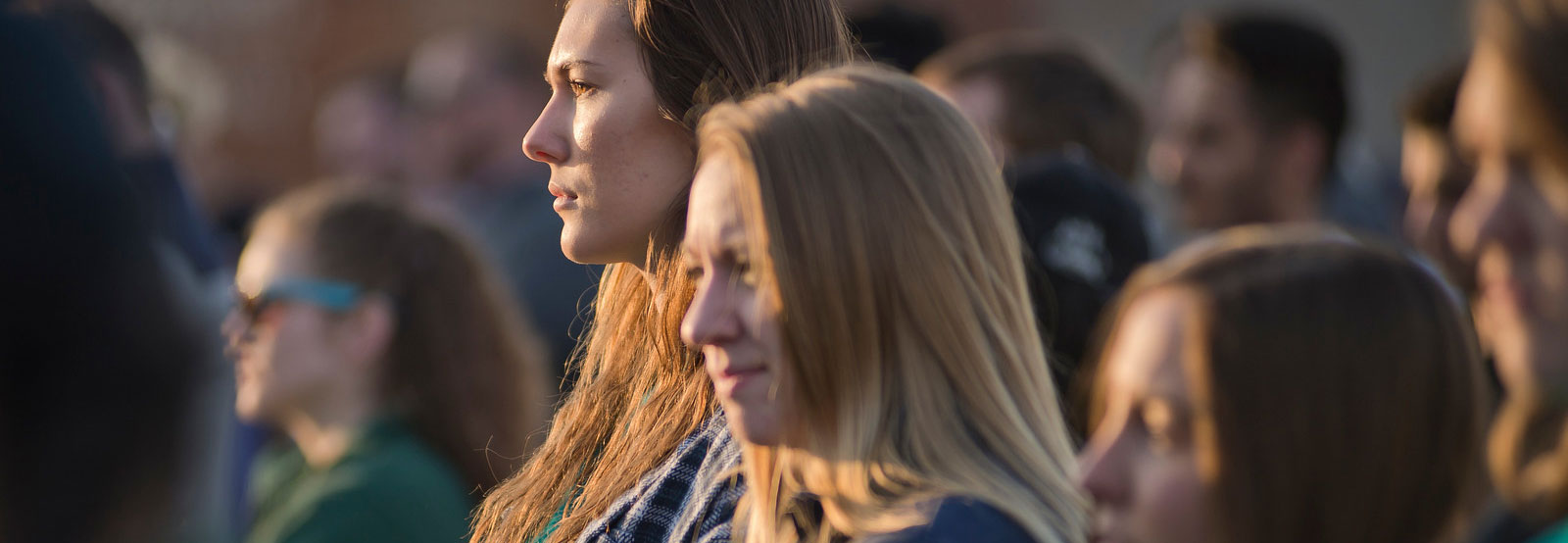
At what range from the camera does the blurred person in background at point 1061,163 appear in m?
3.03

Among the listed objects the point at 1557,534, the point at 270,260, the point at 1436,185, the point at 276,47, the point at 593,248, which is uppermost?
the point at 593,248

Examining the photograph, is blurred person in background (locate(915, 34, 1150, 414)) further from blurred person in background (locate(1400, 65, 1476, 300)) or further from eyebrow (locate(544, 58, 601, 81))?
eyebrow (locate(544, 58, 601, 81))

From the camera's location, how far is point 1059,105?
3.73 meters

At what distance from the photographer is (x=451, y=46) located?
722 centimetres

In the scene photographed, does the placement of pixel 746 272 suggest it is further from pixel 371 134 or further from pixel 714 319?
pixel 371 134

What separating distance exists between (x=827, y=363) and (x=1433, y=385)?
616 mm

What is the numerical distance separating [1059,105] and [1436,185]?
888 mm

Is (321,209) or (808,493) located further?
(321,209)

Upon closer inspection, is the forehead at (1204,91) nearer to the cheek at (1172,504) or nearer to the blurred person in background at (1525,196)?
the blurred person in background at (1525,196)

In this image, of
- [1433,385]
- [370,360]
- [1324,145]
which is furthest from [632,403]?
[1324,145]

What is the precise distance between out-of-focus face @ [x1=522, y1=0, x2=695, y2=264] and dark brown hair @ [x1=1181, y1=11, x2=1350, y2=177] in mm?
2369

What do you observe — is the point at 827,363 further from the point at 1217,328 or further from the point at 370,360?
the point at 370,360

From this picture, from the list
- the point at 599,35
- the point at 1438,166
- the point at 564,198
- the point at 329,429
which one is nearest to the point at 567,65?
the point at 599,35

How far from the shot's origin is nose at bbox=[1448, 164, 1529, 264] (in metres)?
1.50
